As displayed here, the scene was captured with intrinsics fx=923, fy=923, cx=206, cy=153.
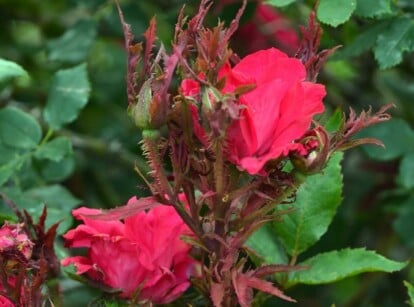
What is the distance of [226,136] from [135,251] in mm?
198

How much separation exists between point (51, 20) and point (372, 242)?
2.40 feet

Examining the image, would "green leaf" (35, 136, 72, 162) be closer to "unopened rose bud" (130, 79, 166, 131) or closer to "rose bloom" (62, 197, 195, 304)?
"rose bloom" (62, 197, 195, 304)

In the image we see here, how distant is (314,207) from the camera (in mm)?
1048

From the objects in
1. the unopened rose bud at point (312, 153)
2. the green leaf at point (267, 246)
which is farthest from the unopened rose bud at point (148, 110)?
the green leaf at point (267, 246)

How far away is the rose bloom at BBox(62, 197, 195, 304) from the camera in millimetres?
931

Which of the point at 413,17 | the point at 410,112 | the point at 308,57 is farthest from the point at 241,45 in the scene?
the point at 308,57

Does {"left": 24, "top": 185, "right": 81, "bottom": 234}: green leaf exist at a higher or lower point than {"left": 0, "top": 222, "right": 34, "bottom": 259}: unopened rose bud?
lower

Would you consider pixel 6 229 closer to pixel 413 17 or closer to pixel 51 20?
pixel 413 17

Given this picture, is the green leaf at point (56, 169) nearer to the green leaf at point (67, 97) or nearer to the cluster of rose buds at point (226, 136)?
the green leaf at point (67, 97)

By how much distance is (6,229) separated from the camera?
91 centimetres

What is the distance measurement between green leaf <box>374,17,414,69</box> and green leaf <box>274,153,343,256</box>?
0.55 ft

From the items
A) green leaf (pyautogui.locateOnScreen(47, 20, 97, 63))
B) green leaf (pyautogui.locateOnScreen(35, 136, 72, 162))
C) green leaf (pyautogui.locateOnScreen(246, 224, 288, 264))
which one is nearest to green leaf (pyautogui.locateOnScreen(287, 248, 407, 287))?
green leaf (pyautogui.locateOnScreen(246, 224, 288, 264))

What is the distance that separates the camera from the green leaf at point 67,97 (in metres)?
1.28

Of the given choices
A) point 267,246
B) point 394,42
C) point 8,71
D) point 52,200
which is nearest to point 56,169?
point 52,200
